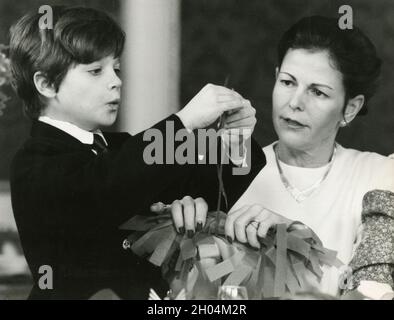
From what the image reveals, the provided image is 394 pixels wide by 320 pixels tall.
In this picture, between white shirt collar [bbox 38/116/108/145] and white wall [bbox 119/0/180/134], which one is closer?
white shirt collar [bbox 38/116/108/145]

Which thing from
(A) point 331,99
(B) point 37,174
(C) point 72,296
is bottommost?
(C) point 72,296

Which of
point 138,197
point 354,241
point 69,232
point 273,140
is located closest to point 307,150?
point 273,140

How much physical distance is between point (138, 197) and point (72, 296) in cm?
35

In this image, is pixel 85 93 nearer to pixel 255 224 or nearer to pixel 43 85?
pixel 43 85

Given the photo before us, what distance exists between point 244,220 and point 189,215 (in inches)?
6.0

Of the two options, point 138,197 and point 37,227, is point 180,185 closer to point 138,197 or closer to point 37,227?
point 138,197

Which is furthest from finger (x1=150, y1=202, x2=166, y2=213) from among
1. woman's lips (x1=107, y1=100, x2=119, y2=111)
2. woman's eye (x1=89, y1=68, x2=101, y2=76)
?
woman's eye (x1=89, y1=68, x2=101, y2=76)

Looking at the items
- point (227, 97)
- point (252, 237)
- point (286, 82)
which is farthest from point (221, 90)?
point (252, 237)

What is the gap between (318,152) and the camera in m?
2.32

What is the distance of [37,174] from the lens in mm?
2143

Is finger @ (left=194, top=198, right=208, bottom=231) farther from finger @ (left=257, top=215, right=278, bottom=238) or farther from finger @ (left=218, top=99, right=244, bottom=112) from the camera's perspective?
finger @ (left=218, top=99, right=244, bottom=112)

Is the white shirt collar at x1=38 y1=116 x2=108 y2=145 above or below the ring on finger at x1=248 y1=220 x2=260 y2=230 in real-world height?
above

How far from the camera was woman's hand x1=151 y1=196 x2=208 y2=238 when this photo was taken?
2238mm

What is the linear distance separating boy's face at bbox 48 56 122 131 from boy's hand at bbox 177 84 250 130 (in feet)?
0.72
